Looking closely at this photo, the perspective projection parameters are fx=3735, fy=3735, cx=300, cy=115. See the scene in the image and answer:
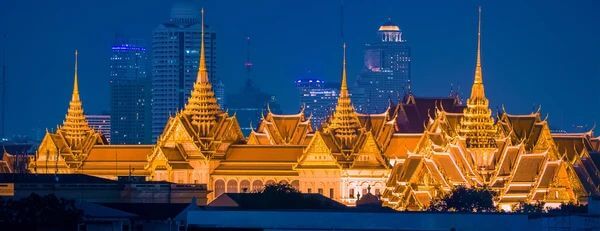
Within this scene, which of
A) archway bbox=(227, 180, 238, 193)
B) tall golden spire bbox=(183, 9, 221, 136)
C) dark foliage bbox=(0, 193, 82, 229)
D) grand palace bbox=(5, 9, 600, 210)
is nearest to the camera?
dark foliage bbox=(0, 193, 82, 229)

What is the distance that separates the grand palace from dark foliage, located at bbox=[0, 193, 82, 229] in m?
43.5

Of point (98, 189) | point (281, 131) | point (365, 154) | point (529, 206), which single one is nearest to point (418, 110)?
point (281, 131)

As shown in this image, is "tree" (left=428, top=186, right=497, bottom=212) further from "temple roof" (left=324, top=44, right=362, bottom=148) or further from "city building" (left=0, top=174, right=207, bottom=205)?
"temple roof" (left=324, top=44, right=362, bottom=148)

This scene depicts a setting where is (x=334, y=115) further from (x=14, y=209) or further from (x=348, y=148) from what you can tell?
(x=14, y=209)

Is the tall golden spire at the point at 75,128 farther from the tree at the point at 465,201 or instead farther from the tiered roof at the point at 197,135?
the tree at the point at 465,201

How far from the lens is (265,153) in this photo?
16725 cm

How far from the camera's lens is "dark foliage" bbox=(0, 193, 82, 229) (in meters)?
98.8

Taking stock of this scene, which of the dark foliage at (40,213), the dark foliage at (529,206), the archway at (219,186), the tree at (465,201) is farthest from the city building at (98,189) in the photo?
the archway at (219,186)

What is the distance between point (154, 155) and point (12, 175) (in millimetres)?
29533

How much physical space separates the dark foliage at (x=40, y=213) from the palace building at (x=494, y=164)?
40.6 meters

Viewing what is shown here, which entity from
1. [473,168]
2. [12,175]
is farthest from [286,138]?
[12,175]

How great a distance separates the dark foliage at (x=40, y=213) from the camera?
98.8 m

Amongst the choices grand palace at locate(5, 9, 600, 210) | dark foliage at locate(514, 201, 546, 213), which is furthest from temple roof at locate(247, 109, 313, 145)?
dark foliage at locate(514, 201, 546, 213)

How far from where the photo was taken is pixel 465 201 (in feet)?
445
